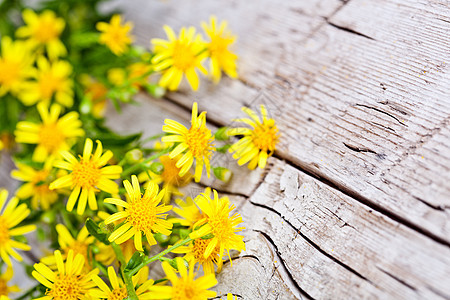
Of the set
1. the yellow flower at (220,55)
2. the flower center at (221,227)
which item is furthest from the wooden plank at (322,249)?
the yellow flower at (220,55)

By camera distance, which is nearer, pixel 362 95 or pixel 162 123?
pixel 362 95

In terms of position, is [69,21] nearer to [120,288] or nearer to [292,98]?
[292,98]

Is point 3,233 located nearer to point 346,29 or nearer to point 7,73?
point 7,73

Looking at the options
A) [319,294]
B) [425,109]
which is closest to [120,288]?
[319,294]

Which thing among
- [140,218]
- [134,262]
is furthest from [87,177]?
[134,262]

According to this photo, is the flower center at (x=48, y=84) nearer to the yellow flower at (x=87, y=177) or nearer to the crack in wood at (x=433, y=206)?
the yellow flower at (x=87, y=177)
